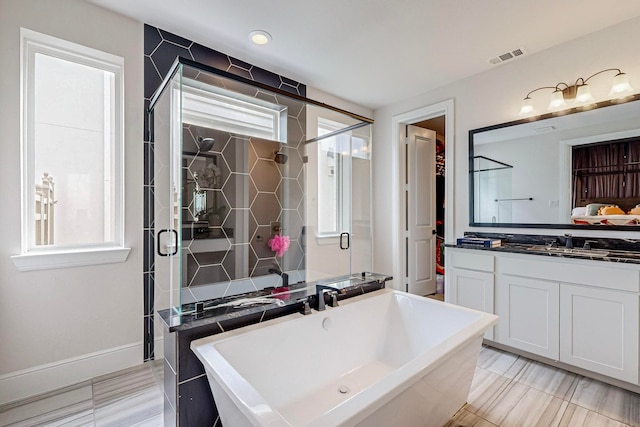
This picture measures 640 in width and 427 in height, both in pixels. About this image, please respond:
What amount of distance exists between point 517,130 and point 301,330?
2.67 meters

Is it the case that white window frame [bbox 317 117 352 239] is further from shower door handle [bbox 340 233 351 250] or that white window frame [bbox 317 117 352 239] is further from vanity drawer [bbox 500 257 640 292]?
vanity drawer [bbox 500 257 640 292]

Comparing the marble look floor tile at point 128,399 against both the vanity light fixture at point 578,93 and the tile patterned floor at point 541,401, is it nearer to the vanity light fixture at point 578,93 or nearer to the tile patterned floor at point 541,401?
the tile patterned floor at point 541,401

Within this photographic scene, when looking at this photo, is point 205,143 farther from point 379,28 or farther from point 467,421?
point 467,421

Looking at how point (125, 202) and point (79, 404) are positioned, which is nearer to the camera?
point (79, 404)

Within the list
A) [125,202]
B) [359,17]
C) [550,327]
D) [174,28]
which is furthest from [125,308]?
[550,327]

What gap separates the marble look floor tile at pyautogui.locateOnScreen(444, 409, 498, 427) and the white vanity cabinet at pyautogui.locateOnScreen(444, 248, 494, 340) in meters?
1.00

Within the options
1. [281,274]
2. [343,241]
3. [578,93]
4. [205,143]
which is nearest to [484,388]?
[343,241]

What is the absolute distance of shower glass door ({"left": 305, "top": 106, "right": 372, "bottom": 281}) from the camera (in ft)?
8.96

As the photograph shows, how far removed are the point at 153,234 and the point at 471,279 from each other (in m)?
2.74

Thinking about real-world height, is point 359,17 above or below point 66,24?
above

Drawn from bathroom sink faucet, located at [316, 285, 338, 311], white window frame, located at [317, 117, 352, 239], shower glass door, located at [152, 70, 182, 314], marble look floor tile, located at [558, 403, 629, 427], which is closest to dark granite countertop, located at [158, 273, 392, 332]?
bathroom sink faucet, located at [316, 285, 338, 311]

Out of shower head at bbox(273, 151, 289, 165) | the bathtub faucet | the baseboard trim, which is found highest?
shower head at bbox(273, 151, 289, 165)

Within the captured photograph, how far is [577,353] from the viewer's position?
6.82 feet

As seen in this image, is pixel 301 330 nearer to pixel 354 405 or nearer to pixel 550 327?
pixel 354 405
